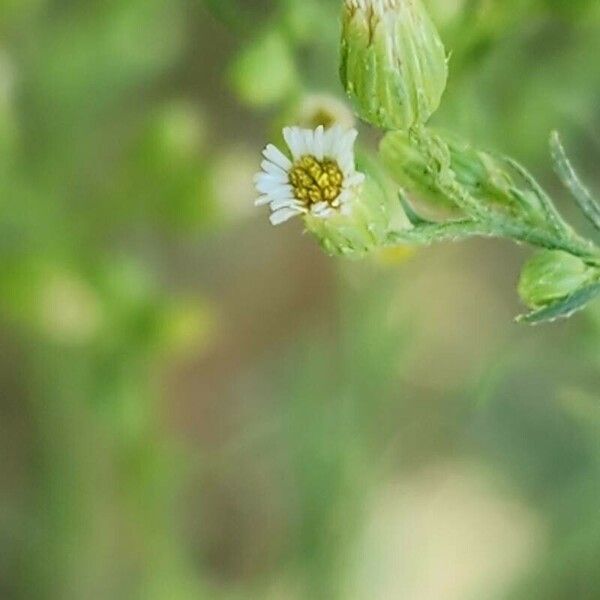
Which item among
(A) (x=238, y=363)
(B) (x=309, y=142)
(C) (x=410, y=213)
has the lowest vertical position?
(C) (x=410, y=213)

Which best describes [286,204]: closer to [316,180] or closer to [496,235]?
[316,180]

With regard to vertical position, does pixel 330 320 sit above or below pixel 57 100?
below

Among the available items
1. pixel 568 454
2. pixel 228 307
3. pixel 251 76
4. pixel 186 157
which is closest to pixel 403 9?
pixel 251 76

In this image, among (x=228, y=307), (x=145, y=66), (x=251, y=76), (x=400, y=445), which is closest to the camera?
(x=251, y=76)

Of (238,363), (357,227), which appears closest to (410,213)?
(357,227)

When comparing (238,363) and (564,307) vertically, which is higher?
(238,363)

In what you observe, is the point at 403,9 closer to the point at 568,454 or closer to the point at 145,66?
the point at 145,66

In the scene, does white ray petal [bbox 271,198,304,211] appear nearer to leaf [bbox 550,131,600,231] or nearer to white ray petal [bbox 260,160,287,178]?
white ray petal [bbox 260,160,287,178]
